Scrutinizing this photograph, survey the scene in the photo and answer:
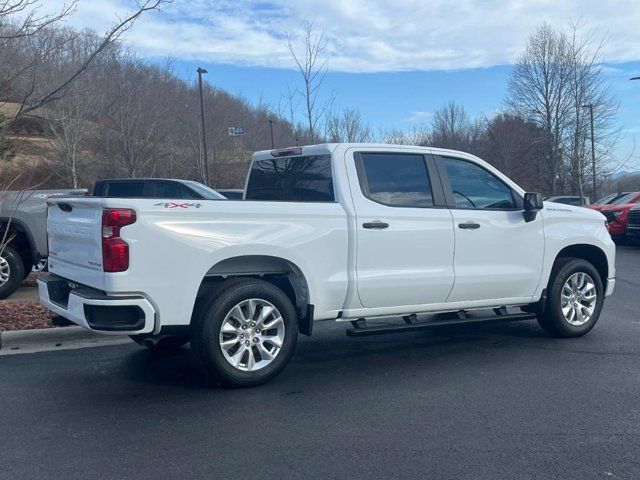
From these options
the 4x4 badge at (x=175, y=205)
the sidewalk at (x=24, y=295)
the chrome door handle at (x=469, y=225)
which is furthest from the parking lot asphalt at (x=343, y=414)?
the sidewalk at (x=24, y=295)

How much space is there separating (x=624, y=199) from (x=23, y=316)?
18319 mm

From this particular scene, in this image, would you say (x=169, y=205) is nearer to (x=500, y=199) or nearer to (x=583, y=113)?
(x=500, y=199)

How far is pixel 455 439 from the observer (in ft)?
14.5

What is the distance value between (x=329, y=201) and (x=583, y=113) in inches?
1428

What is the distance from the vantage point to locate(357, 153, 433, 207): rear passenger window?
616 centimetres

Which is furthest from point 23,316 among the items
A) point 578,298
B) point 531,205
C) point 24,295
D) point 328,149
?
point 578,298

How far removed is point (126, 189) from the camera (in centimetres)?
1359

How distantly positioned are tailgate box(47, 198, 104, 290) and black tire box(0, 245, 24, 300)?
3804 mm

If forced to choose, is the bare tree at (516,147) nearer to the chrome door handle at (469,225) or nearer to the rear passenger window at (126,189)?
the rear passenger window at (126,189)

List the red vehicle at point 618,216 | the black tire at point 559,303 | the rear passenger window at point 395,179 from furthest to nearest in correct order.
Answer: the red vehicle at point 618,216 < the black tire at point 559,303 < the rear passenger window at point 395,179

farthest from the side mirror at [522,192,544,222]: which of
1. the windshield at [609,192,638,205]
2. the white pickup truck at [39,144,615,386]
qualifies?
the windshield at [609,192,638,205]

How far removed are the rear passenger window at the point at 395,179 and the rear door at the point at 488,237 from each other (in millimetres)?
257

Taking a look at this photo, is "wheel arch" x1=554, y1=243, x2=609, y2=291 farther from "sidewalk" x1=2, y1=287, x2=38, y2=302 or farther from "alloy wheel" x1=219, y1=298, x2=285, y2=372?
"sidewalk" x1=2, y1=287, x2=38, y2=302

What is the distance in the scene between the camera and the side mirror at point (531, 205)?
6.77 m
